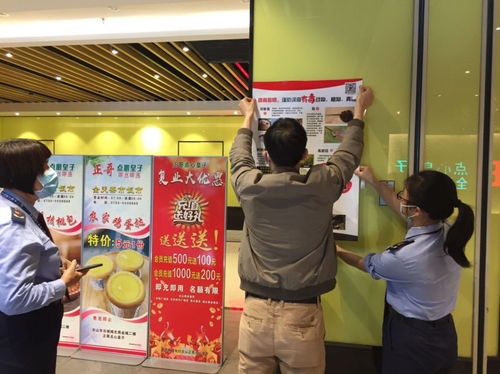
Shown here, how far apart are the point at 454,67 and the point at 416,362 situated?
55.2 inches

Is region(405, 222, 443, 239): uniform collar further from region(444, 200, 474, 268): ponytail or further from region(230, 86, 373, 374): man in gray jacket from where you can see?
region(230, 86, 373, 374): man in gray jacket

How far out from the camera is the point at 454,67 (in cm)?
179

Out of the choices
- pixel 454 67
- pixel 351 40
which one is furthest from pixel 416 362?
pixel 351 40

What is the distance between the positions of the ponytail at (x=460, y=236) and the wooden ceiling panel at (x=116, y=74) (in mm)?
4522

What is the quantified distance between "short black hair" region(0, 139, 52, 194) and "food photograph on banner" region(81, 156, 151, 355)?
1511 mm

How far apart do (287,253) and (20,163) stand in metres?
1.16

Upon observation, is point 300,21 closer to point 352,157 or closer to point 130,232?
point 352,157

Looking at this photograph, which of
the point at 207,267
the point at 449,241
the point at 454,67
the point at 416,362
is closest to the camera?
the point at 449,241

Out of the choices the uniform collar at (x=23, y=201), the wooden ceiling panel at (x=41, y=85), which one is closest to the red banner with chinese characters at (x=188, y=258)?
the uniform collar at (x=23, y=201)

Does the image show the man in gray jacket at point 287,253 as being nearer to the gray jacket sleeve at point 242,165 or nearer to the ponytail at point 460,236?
the gray jacket sleeve at point 242,165

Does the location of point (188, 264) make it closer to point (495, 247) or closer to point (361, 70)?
point (361, 70)

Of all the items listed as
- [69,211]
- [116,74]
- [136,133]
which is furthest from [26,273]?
[136,133]

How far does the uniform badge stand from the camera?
138 cm

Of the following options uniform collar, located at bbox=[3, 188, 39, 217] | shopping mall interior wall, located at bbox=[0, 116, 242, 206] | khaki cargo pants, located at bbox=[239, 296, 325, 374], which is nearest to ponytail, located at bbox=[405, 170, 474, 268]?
khaki cargo pants, located at bbox=[239, 296, 325, 374]
